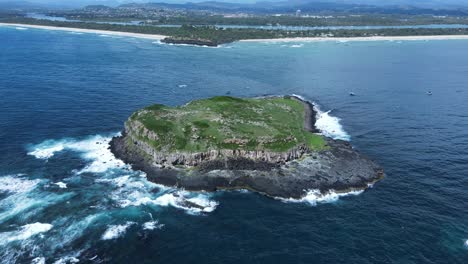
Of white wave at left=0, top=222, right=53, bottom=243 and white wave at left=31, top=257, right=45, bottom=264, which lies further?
white wave at left=0, top=222, right=53, bottom=243

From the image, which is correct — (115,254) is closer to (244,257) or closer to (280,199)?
(244,257)

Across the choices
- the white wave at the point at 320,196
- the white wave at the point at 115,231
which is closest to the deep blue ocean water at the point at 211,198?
the white wave at the point at 115,231

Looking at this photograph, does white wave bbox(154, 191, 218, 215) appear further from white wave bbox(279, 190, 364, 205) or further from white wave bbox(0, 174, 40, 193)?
white wave bbox(0, 174, 40, 193)

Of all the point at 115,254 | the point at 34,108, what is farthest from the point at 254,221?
the point at 34,108

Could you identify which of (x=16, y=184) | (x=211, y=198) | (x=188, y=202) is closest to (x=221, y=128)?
(x=211, y=198)

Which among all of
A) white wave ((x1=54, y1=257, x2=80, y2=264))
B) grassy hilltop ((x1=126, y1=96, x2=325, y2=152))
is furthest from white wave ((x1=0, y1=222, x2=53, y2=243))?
grassy hilltop ((x1=126, y1=96, x2=325, y2=152))

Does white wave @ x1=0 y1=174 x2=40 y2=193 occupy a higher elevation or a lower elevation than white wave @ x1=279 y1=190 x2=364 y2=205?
higher
